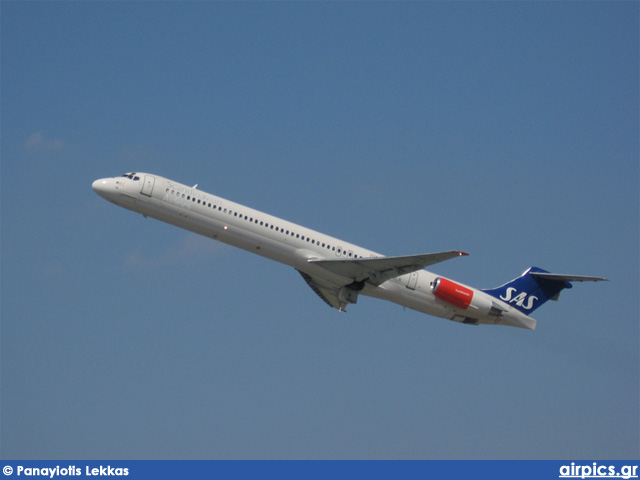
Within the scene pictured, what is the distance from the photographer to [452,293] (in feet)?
133

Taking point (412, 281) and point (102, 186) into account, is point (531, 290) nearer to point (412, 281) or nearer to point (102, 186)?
point (412, 281)

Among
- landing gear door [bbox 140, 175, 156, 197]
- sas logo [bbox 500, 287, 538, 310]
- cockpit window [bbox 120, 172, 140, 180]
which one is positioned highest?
cockpit window [bbox 120, 172, 140, 180]

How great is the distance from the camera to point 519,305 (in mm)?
43250

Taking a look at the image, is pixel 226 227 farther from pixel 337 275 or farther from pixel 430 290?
pixel 430 290

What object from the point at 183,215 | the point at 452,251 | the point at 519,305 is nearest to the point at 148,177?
the point at 183,215

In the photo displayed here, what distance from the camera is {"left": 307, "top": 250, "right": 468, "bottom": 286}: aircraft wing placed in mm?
37531

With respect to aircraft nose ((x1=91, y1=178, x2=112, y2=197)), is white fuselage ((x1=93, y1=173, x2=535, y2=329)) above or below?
below

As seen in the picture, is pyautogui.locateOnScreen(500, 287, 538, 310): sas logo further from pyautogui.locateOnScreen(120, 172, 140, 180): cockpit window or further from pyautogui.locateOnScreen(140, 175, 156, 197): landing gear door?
pyautogui.locateOnScreen(120, 172, 140, 180): cockpit window

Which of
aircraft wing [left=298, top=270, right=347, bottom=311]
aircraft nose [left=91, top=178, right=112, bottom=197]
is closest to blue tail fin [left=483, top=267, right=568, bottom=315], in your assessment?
aircraft wing [left=298, top=270, right=347, bottom=311]

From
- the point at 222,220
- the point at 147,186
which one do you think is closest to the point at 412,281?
the point at 222,220

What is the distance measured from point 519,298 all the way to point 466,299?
12.9 ft

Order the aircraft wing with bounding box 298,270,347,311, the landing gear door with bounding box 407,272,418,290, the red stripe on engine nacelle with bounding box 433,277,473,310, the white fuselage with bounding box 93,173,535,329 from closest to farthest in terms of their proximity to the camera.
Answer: the white fuselage with bounding box 93,173,535,329 < the landing gear door with bounding box 407,272,418,290 < the red stripe on engine nacelle with bounding box 433,277,473,310 < the aircraft wing with bounding box 298,270,347,311

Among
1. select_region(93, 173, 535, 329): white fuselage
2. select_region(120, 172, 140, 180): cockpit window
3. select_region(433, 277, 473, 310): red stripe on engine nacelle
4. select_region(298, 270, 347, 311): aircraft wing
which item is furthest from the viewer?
select_region(298, 270, 347, 311): aircraft wing
